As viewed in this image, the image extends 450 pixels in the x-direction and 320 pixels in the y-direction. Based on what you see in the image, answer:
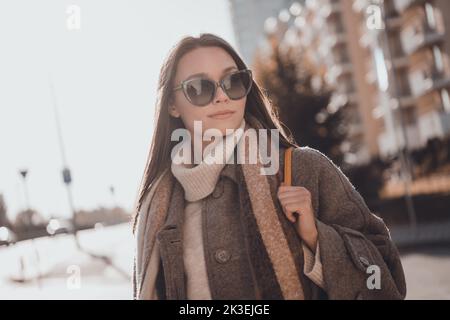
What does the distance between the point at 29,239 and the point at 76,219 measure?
79.1 inches

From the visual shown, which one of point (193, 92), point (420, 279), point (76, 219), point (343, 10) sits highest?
point (343, 10)

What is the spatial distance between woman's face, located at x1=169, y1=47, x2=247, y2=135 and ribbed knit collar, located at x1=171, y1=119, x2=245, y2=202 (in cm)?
4

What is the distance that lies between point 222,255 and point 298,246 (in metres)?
0.23

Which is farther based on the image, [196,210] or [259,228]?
[196,210]

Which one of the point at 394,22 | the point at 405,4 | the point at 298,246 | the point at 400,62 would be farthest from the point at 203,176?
the point at 394,22

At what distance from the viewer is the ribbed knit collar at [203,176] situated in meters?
1.84

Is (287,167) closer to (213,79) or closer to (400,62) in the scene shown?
(213,79)

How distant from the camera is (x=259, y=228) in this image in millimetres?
1677

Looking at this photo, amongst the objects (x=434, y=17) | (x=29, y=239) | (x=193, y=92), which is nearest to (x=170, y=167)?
(x=193, y=92)

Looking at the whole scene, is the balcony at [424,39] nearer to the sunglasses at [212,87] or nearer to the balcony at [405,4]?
the balcony at [405,4]

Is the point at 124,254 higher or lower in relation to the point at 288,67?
lower

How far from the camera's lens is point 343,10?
138 feet

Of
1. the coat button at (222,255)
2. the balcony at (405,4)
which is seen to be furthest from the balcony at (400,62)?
the coat button at (222,255)
